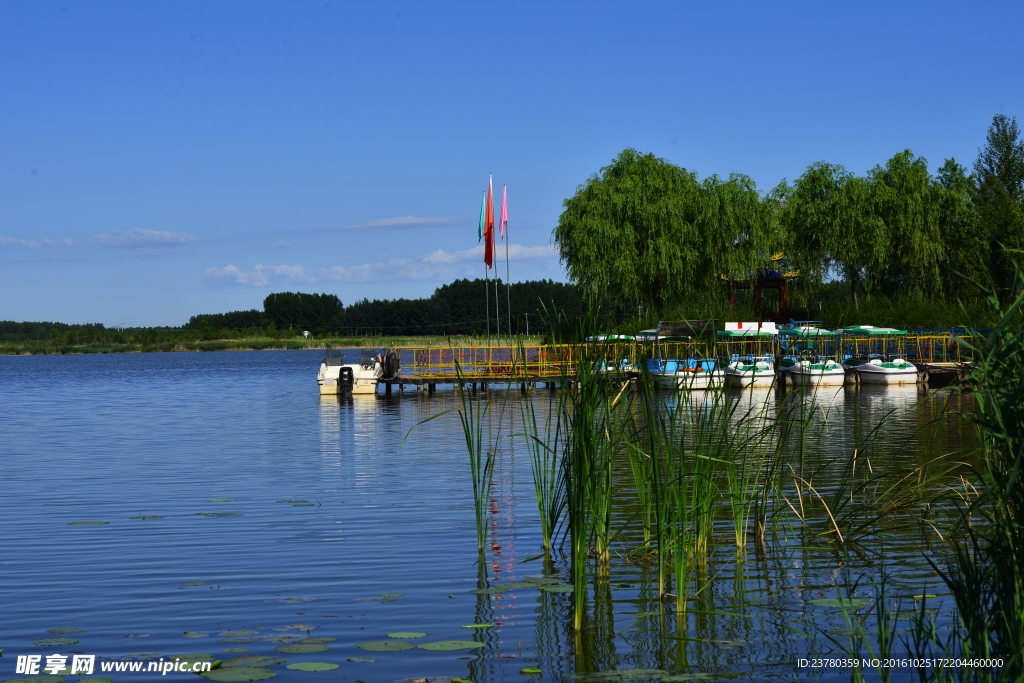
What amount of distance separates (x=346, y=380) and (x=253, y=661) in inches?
1326

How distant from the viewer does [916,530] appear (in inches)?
388

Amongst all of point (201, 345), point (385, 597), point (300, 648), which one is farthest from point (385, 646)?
point (201, 345)

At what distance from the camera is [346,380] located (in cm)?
3956

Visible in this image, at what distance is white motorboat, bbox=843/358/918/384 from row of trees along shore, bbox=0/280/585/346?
8467 centimetres

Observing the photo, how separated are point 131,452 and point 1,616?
13374 millimetres

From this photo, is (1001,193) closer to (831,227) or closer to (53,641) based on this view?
(831,227)

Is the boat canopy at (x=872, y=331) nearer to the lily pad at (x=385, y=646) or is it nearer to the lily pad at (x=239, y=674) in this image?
the lily pad at (x=385, y=646)

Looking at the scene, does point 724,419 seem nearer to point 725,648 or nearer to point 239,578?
point 725,648

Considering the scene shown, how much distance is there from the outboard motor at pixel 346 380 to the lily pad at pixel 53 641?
107 ft

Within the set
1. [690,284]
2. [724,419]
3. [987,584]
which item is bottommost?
[987,584]

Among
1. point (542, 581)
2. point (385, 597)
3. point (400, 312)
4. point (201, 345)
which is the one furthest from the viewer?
point (201, 345)

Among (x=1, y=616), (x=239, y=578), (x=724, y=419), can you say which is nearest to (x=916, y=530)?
(x=724, y=419)

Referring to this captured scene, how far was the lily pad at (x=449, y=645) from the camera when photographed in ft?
21.6

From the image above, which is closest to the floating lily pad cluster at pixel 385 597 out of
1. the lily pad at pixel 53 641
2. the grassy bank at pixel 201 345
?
the lily pad at pixel 53 641
